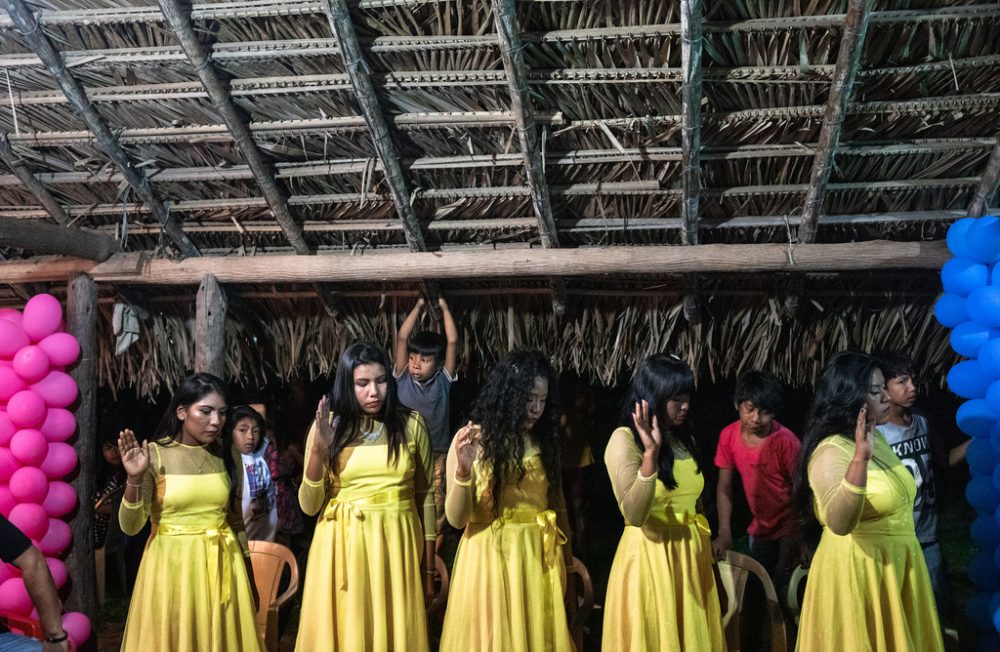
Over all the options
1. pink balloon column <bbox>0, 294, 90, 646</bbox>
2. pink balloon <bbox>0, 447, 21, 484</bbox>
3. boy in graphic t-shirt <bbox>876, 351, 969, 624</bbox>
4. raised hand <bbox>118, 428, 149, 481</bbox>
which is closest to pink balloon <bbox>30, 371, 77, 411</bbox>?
pink balloon column <bbox>0, 294, 90, 646</bbox>

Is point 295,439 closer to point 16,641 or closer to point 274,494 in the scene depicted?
point 274,494

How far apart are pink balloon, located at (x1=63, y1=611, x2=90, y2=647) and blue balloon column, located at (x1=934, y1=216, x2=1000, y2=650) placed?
4.26m

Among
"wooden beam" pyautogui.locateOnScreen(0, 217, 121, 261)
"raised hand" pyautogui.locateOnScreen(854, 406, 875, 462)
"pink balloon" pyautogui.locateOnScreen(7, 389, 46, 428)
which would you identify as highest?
"wooden beam" pyautogui.locateOnScreen(0, 217, 121, 261)

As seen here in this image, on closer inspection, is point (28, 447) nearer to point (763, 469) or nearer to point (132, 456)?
point (132, 456)

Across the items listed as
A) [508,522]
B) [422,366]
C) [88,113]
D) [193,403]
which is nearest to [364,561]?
[508,522]

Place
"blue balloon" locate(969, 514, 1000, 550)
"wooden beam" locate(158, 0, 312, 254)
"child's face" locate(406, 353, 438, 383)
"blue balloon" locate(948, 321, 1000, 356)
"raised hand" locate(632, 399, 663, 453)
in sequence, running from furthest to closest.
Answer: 1. "child's face" locate(406, 353, 438, 383)
2. "wooden beam" locate(158, 0, 312, 254)
3. "blue balloon" locate(969, 514, 1000, 550)
4. "blue balloon" locate(948, 321, 1000, 356)
5. "raised hand" locate(632, 399, 663, 453)

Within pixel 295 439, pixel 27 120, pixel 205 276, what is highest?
pixel 27 120

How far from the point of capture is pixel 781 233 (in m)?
4.93

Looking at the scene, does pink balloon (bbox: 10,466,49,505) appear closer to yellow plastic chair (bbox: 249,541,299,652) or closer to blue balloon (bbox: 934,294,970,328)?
yellow plastic chair (bbox: 249,541,299,652)

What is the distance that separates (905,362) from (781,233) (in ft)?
3.65

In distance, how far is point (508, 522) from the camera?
3.64 m

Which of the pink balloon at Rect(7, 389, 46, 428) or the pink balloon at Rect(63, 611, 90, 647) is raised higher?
the pink balloon at Rect(7, 389, 46, 428)

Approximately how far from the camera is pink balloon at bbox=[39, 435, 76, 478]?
187 inches

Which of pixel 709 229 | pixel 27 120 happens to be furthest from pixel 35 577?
pixel 709 229
